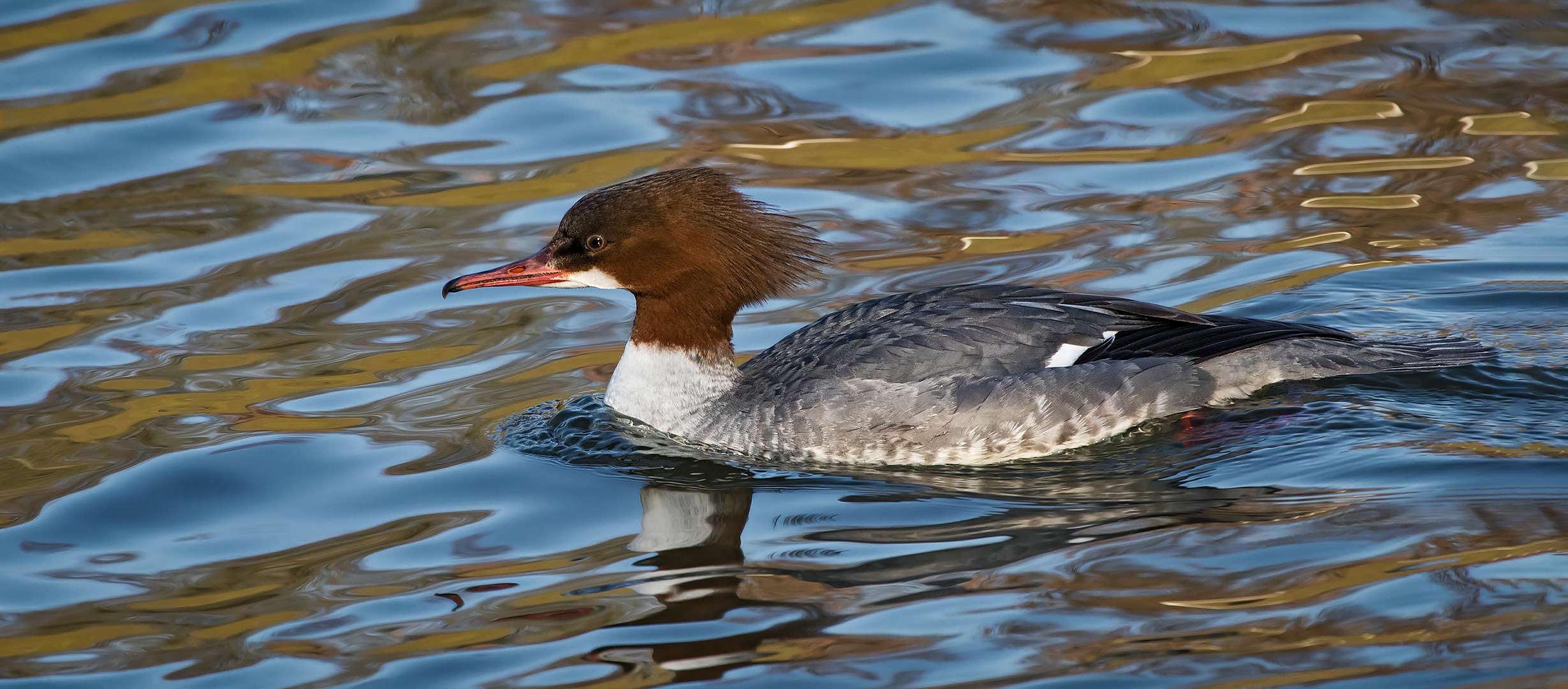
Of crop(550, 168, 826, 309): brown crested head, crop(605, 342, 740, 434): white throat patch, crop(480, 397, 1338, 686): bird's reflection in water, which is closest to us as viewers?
crop(480, 397, 1338, 686): bird's reflection in water

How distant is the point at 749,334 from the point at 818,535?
2743 mm

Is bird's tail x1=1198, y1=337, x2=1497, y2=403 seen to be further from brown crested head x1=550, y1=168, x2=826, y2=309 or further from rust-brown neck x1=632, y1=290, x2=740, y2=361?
rust-brown neck x1=632, y1=290, x2=740, y2=361

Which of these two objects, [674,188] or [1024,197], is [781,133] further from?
[674,188]

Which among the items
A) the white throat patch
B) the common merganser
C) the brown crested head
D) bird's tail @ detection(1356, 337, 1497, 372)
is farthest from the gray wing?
bird's tail @ detection(1356, 337, 1497, 372)

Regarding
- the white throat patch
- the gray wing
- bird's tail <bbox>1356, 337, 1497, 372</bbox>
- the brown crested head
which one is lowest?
bird's tail <bbox>1356, 337, 1497, 372</bbox>

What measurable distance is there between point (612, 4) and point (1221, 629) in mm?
9144

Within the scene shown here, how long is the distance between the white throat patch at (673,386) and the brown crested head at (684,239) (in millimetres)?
286

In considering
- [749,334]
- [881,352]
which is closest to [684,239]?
[881,352]

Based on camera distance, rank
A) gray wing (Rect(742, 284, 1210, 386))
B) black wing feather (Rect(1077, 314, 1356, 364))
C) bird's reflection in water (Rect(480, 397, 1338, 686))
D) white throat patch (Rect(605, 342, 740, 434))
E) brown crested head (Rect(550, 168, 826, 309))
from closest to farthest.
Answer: bird's reflection in water (Rect(480, 397, 1338, 686)) → gray wing (Rect(742, 284, 1210, 386)) → black wing feather (Rect(1077, 314, 1356, 364)) → brown crested head (Rect(550, 168, 826, 309)) → white throat patch (Rect(605, 342, 740, 434))

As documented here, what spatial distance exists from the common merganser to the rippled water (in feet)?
0.57

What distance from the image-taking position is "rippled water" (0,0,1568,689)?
4652 mm

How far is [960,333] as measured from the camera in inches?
244

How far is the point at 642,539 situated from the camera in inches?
217

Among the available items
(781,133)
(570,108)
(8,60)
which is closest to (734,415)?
(781,133)
